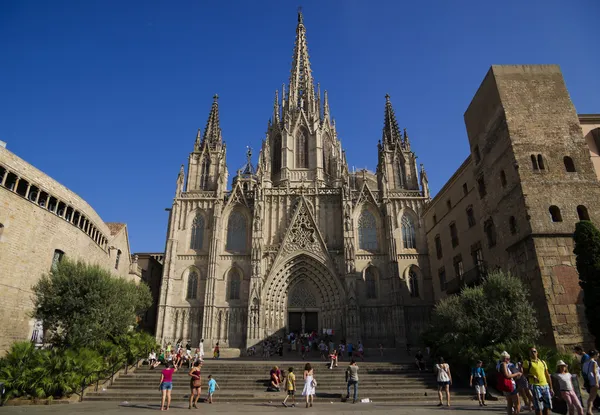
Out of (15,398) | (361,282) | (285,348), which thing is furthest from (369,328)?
(15,398)

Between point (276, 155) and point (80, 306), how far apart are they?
26.3 meters

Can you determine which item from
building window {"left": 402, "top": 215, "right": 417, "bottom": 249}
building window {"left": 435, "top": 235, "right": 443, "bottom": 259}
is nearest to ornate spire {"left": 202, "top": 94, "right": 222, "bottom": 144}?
building window {"left": 402, "top": 215, "right": 417, "bottom": 249}

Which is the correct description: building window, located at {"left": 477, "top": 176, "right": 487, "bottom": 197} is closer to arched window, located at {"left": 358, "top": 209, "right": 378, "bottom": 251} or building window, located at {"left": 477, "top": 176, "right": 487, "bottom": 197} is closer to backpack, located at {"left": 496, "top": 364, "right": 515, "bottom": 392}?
arched window, located at {"left": 358, "top": 209, "right": 378, "bottom": 251}

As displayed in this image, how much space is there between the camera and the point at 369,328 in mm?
29594

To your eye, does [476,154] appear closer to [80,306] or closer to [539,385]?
[539,385]

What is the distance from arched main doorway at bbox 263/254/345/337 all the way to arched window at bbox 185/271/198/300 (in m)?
6.04

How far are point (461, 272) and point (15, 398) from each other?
2372 centimetres

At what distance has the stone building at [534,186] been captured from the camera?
15875mm

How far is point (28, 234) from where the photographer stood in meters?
20.6

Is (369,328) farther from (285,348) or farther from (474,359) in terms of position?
(474,359)

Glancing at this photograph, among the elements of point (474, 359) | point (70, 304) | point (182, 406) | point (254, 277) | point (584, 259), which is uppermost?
point (254, 277)

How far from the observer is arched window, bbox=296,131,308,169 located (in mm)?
38688

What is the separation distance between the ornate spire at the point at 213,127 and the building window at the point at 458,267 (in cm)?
2505

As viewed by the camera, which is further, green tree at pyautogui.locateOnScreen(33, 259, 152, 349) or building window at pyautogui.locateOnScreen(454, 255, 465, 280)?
building window at pyautogui.locateOnScreen(454, 255, 465, 280)
